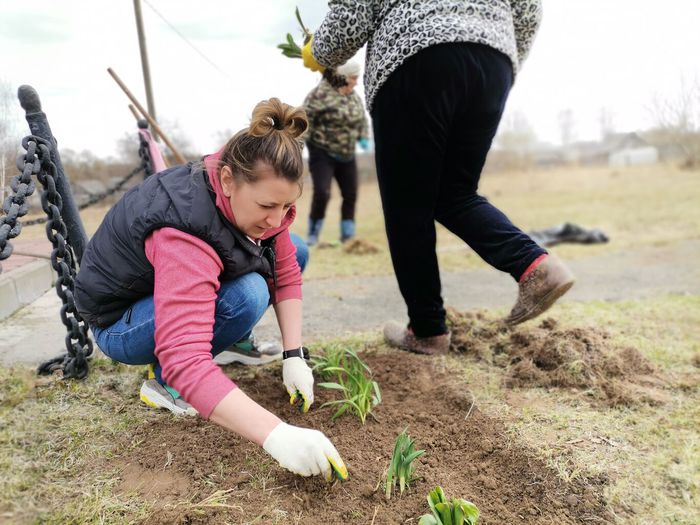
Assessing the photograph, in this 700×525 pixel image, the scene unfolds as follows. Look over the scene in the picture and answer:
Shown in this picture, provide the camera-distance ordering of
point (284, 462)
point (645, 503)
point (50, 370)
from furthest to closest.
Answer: point (50, 370), point (645, 503), point (284, 462)

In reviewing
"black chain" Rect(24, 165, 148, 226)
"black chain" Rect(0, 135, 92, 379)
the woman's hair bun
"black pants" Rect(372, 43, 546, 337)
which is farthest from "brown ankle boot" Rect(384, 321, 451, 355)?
→ "black chain" Rect(24, 165, 148, 226)

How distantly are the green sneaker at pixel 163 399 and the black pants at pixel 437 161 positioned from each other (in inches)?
43.3

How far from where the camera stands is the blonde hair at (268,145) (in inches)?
63.7

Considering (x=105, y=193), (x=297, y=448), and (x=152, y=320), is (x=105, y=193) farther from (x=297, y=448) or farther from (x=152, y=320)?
(x=297, y=448)

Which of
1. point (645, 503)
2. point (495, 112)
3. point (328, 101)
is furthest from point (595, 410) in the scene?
point (328, 101)

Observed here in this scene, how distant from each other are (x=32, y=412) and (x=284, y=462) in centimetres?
124

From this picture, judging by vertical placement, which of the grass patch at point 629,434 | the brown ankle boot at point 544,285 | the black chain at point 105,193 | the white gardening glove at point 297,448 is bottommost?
the grass patch at point 629,434

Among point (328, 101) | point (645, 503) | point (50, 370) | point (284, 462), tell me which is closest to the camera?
point (284, 462)

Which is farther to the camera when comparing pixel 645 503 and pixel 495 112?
pixel 495 112

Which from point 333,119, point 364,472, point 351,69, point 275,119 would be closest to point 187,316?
point 275,119

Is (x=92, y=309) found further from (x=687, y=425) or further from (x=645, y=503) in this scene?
(x=687, y=425)

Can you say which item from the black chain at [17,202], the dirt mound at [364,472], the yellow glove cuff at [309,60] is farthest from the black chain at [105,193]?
the dirt mound at [364,472]

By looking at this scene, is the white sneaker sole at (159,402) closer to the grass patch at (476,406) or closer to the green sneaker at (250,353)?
the grass patch at (476,406)

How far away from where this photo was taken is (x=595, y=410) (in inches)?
86.4
